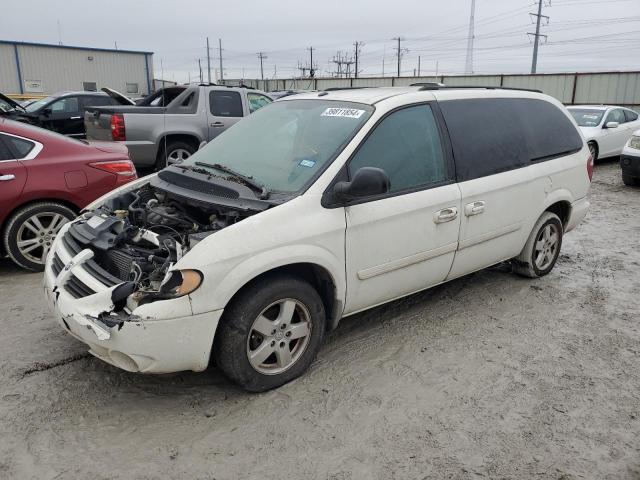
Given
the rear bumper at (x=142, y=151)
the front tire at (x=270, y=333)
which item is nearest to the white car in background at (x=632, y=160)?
the rear bumper at (x=142, y=151)

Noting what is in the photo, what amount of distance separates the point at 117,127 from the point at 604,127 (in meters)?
10.9

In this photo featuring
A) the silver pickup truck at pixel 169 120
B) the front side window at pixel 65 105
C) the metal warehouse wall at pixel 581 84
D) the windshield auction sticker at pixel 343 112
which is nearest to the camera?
the windshield auction sticker at pixel 343 112

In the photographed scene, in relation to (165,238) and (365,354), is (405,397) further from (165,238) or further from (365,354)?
(165,238)

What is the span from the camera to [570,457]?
2.79m

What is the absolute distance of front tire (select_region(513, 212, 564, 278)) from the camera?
503cm

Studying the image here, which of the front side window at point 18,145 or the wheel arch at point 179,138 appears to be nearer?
the front side window at point 18,145

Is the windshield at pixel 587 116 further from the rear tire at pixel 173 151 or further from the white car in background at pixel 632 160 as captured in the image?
the rear tire at pixel 173 151

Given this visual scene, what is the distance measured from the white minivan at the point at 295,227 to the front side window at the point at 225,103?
5.97m

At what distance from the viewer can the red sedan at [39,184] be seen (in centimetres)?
515

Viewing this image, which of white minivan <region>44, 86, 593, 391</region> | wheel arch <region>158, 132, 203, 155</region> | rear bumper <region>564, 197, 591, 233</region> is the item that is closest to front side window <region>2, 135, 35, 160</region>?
white minivan <region>44, 86, 593, 391</region>

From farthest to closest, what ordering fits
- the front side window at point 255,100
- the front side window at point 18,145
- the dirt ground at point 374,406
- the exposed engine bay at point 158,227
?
the front side window at point 255,100, the front side window at point 18,145, the exposed engine bay at point 158,227, the dirt ground at point 374,406

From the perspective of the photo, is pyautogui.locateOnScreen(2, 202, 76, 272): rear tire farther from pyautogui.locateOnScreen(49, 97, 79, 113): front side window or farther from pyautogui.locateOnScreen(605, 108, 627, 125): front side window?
pyautogui.locateOnScreen(605, 108, 627, 125): front side window

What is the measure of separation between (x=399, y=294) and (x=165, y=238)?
1712 millimetres

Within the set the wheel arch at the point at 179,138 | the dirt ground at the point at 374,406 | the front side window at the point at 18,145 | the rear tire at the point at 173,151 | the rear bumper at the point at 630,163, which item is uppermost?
the front side window at the point at 18,145
